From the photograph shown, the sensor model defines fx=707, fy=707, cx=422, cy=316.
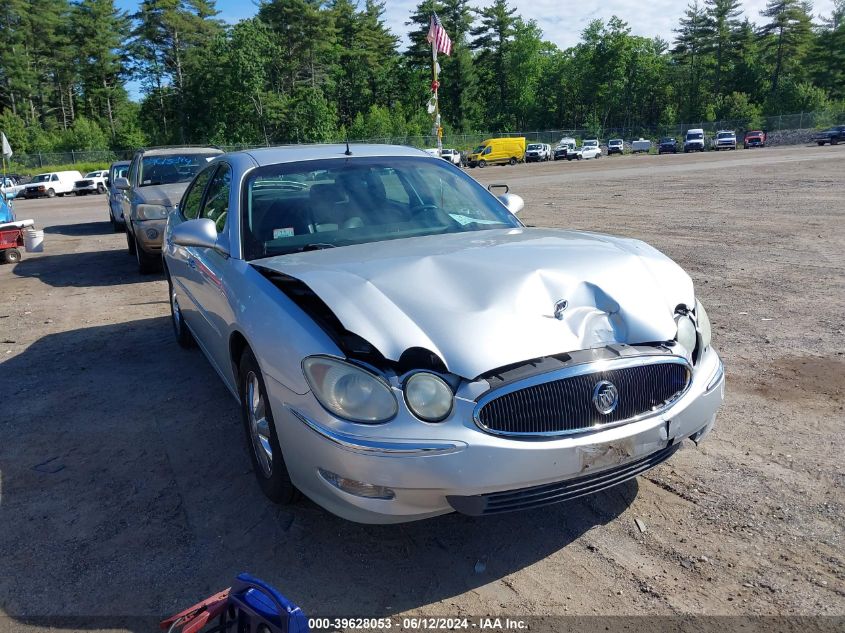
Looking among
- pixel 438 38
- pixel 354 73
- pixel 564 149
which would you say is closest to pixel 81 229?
pixel 438 38

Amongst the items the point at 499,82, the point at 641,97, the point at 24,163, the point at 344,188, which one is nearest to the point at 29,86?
the point at 24,163

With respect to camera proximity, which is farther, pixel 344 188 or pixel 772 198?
pixel 772 198

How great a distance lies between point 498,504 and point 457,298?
841 mm

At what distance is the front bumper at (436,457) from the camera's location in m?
2.51

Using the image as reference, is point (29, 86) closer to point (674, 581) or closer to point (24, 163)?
point (24, 163)

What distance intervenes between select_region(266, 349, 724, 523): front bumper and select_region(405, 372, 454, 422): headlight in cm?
3

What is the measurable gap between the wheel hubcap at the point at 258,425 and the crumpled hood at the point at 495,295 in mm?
588

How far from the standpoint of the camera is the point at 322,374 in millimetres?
2719

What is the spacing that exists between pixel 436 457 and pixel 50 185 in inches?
1888

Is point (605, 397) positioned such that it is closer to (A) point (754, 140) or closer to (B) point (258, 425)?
(B) point (258, 425)

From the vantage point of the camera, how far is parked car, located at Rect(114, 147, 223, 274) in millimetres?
9781

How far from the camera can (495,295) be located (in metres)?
2.92

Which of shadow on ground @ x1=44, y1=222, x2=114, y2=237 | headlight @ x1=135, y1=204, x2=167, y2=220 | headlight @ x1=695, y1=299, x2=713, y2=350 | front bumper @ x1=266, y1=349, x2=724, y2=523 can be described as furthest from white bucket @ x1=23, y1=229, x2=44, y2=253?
headlight @ x1=695, y1=299, x2=713, y2=350

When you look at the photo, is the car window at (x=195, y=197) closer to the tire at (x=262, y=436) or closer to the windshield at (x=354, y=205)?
the windshield at (x=354, y=205)
